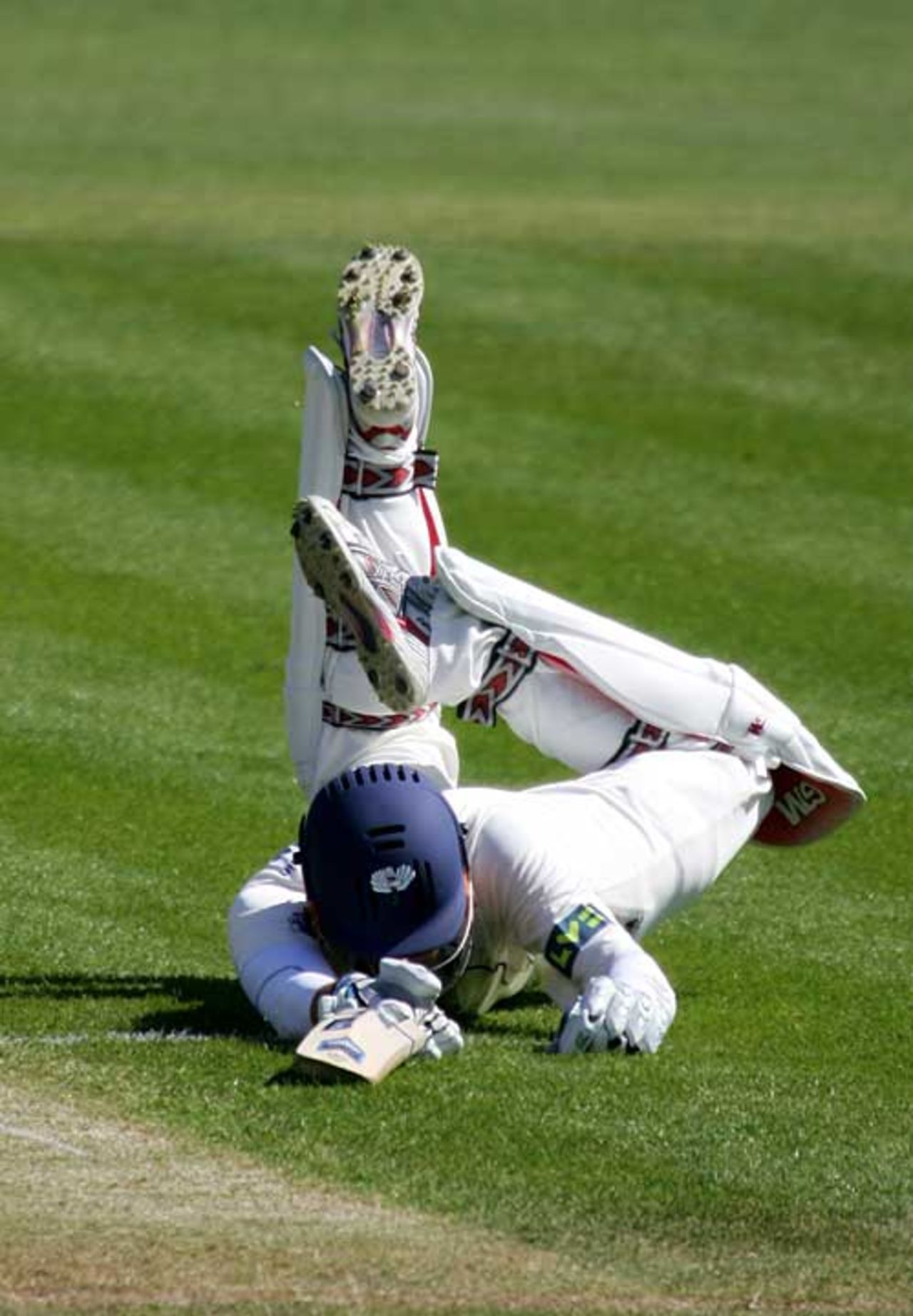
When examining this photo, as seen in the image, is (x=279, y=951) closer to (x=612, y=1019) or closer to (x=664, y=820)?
(x=612, y=1019)

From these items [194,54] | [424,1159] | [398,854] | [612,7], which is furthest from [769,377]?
[612,7]

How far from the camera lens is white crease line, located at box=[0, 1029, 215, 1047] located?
755cm

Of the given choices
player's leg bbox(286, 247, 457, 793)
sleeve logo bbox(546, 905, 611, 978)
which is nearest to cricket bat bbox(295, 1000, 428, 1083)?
sleeve logo bbox(546, 905, 611, 978)

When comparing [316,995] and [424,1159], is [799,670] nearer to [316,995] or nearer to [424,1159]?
[316,995]

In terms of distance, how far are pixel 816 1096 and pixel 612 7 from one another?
26.2 meters

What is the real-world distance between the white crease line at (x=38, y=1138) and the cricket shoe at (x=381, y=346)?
2416 mm

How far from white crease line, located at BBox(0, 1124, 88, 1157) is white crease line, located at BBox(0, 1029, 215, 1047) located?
75 centimetres

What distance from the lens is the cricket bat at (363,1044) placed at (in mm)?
7121

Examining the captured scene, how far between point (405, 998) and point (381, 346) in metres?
1.94

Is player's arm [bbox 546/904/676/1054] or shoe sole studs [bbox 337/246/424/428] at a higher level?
shoe sole studs [bbox 337/246/424/428]

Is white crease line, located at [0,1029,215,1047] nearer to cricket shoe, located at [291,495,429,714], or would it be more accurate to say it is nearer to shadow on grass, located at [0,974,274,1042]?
shadow on grass, located at [0,974,274,1042]

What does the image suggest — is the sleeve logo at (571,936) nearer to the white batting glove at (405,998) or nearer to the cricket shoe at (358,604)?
the white batting glove at (405,998)

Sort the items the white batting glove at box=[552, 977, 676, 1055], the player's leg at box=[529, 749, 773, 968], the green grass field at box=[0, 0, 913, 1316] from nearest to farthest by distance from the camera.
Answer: the green grass field at box=[0, 0, 913, 1316] < the white batting glove at box=[552, 977, 676, 1055] < the player's leg at box=[529, 749, 773, 968]

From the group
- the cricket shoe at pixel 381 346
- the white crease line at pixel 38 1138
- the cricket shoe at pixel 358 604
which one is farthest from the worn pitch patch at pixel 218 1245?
the cricket shoe at pixel 381 346
